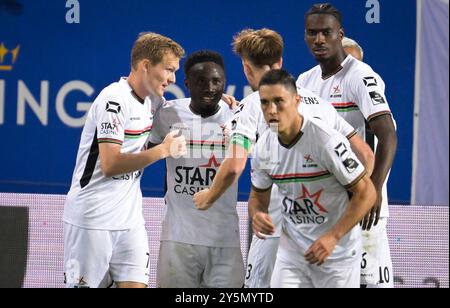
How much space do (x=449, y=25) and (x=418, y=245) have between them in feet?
4.76

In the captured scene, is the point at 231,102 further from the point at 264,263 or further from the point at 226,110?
the point at 264,263

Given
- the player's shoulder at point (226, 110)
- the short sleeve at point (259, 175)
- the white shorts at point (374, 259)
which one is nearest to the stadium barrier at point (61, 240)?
the white shorts at point (374, 259)

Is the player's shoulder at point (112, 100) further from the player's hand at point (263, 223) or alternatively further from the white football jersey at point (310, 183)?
the player's hand at point (263, 223)

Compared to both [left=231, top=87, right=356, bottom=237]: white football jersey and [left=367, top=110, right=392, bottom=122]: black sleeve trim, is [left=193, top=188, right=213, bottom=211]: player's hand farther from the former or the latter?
[left=367, top=110, right=392, bottom=122]: black sleeve trim

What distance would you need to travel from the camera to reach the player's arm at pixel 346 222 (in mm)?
4074

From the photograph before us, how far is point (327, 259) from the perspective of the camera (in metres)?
4.24

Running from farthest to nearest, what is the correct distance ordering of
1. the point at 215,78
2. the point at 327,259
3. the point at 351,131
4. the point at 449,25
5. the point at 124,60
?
the point at 124,60 < the point at 449,25 < the point at 215,78 < the point at 351,131 < the point at 327,259

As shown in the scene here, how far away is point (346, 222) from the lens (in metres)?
4.11

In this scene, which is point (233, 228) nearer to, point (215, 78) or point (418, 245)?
point (215, 78)

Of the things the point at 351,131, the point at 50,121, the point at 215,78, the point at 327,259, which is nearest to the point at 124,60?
the point at 50,121

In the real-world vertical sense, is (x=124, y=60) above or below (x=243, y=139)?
above

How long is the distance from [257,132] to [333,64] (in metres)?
0.63

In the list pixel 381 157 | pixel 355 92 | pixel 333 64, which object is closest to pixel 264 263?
pixel 381 157

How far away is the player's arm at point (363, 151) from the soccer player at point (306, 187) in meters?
0.33
